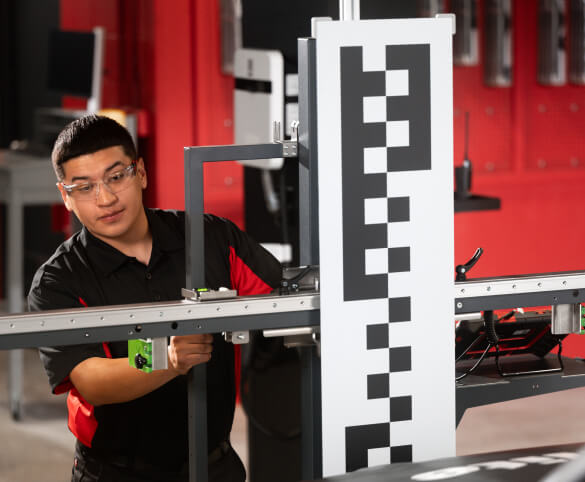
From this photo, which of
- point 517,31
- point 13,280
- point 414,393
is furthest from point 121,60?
point 414,393

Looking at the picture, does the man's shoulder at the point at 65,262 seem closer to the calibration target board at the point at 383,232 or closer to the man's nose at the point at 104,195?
the man's nose at the point at 104,195

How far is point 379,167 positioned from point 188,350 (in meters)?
0.47

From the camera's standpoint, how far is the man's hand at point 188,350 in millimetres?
1924

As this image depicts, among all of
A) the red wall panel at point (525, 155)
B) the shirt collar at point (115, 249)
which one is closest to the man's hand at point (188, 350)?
the shirt collar at point (115, 249)

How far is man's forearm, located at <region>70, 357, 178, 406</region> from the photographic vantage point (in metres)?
2.00

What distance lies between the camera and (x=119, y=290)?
216cm

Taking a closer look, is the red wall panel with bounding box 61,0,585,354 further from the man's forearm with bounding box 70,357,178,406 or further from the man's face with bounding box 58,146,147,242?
the man's forearm with bounding box 70,357,178,406

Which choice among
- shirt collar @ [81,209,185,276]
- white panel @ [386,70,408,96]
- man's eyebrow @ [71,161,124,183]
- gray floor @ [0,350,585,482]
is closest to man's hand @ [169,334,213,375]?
shirt collar @ [81,209,185,276]

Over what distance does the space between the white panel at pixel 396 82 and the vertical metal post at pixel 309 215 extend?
0.13m

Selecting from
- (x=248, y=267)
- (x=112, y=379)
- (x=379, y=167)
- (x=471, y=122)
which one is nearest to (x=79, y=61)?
(x=471, y=122)

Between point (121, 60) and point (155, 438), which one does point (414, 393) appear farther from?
point (121, 60)

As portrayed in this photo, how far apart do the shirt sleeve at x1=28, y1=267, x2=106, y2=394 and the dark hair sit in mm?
219

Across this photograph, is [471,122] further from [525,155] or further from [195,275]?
[195,275]

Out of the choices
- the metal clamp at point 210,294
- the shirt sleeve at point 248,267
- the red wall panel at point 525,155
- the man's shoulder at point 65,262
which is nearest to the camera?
the metal clamp at point 210,294
